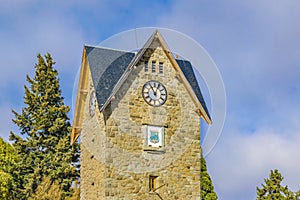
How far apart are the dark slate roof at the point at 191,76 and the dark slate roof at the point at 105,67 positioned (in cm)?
253

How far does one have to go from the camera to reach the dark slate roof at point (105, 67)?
70.5ft

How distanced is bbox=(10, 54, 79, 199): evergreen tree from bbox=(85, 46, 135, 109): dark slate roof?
11632mm

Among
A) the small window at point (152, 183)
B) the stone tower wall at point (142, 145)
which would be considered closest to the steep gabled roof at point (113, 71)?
the stone tower wall at point (142, 145)

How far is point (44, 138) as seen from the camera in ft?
111

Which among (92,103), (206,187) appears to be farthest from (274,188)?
(92,103)

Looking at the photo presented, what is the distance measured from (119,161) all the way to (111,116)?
1.84m

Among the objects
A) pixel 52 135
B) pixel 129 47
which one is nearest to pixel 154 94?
pixel 129 47

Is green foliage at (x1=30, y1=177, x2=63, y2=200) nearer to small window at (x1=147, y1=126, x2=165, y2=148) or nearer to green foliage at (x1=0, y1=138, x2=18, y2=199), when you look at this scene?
green foliage at (x1=0, y1=138, x2=18, y2=199)

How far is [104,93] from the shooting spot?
21406 millimetres

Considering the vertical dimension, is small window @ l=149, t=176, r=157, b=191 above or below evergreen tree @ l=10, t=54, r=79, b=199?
below

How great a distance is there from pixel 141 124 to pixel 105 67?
9.67 ft

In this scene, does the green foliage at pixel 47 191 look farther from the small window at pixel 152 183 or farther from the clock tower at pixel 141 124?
the small window at pixel 152 183

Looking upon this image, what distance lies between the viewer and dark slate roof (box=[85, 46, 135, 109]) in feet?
70.5

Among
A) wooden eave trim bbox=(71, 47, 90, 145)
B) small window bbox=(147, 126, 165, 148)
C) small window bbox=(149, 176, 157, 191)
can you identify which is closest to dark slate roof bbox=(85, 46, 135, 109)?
wooden eave trim bbox=(71, 47, 90, 145)
